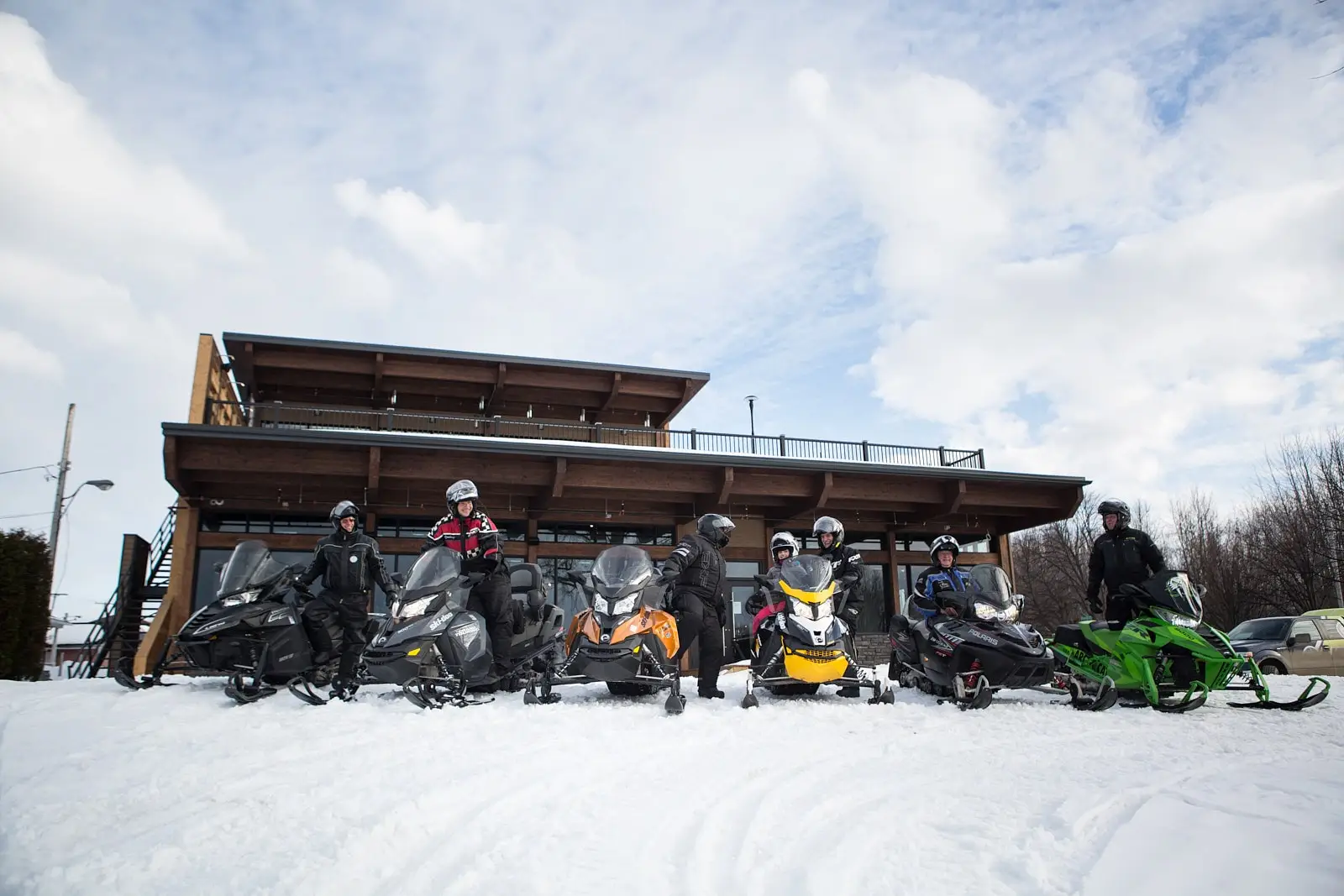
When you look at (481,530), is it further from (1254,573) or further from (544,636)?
(1254,573)

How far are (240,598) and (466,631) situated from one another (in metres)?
2.12

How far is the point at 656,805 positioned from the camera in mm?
3178

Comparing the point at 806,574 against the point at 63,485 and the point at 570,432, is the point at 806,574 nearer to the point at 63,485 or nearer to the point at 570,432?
the point at 570,432

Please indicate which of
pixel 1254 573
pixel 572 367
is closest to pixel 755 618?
pixel 572 367

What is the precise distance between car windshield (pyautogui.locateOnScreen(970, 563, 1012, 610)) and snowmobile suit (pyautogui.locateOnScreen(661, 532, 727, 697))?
7.50ft

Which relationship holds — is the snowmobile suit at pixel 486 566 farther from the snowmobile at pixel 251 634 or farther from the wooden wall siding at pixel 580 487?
the wooden wall siding at pixel 580 487

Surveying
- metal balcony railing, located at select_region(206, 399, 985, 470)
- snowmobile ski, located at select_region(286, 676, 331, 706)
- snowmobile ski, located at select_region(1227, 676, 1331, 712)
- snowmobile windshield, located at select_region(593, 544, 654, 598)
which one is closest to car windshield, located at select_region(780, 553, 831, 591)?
snowmobile windshield, located at select_region(593, 544, 654, 598)

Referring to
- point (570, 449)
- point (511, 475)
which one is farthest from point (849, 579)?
point (511, 475)

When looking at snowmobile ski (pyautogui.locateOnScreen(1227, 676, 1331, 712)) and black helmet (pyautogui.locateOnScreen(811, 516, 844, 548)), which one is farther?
black helmet (pyautogui.locateOnScreen(811, 516, 844, 548))

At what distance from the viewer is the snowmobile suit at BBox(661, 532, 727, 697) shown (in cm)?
700

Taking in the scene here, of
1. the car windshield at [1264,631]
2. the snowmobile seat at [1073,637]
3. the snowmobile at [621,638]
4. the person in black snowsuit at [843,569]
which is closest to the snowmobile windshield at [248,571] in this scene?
the snowmobile at [621,638]

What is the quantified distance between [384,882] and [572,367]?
16.9m

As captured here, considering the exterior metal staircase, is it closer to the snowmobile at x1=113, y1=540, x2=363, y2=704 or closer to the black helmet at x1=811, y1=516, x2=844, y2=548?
the snowmobile at x1=113, y1=540, x2=363, y2=704

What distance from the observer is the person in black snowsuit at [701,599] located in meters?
7.00
